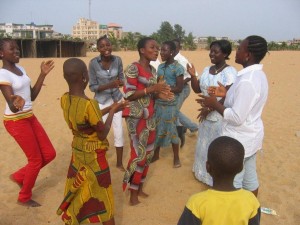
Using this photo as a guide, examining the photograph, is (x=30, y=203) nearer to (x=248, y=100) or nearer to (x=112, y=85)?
(x=112, y=85)

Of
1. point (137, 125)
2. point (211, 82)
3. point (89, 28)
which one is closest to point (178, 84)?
point (211, 82)

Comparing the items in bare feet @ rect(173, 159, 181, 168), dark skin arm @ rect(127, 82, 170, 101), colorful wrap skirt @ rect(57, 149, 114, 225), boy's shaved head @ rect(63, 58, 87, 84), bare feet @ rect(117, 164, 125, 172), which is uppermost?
boy's shaved head @ rect(63, 58, 87, 84)

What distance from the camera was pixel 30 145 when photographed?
3629 millimetres

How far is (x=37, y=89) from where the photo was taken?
383 centimetres

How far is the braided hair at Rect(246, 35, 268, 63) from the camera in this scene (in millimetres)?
2818

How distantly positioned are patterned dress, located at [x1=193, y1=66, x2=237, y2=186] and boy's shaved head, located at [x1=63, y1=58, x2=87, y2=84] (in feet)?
6.35

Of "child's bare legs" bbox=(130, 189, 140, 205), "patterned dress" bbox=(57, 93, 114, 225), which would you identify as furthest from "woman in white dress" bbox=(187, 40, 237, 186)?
"patterned dress" bbox=(57, 93, 114, 225)

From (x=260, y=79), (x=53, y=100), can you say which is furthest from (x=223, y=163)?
(x=53, y=100)

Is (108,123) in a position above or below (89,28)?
below

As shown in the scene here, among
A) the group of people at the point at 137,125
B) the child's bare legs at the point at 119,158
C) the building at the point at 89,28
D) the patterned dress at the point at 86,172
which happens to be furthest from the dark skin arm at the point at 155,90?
the building at the point at 89,28

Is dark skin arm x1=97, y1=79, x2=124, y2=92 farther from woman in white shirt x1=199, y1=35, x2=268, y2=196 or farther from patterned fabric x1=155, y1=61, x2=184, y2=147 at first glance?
woman in white shirt x1=199, y1=35, x2=268, y2=196

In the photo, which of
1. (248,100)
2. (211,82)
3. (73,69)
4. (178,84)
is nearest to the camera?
(73,69)

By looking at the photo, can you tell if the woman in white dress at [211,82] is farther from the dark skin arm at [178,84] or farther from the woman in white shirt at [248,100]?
the woman in white shirt at [248,100]

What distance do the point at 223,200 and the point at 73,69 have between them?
5.11 ft
